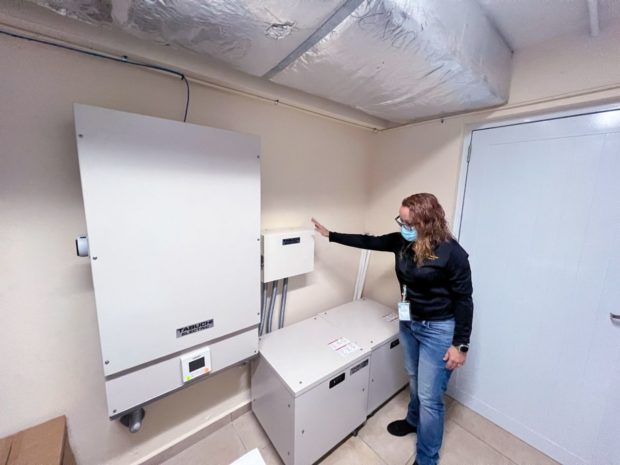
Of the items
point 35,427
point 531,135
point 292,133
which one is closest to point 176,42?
point 292,133

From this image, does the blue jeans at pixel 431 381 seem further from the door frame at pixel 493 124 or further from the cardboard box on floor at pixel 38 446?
the cardboard box on floor at pixel 38 446

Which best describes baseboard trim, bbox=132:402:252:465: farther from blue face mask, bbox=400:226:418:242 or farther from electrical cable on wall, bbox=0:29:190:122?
electrical cable on wall, bbox=0:29:190:122

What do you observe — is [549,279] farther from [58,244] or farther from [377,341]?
[58,244]

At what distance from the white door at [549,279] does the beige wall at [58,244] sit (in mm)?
1558

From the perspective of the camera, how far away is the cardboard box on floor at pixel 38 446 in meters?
0.93

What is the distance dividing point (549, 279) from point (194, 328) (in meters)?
1.94

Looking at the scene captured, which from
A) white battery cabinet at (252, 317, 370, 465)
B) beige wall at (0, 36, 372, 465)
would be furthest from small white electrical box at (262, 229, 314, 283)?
white battery cabinet at (252, 317, 370, 465)

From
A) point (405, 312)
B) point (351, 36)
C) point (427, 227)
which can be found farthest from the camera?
point (405, 312)

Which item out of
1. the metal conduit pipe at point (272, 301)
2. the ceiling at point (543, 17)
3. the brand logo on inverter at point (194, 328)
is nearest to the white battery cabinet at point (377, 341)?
the metal conduit pipe at point (272, 301)

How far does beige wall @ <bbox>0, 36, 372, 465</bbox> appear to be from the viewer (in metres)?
0.92

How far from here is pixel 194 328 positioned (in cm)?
112

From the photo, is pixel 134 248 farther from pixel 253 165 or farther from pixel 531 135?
pixel 531 135

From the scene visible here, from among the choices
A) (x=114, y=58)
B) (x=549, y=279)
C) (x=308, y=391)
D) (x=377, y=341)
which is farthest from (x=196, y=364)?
(x=549, y=279)

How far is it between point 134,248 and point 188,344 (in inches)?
19.3
